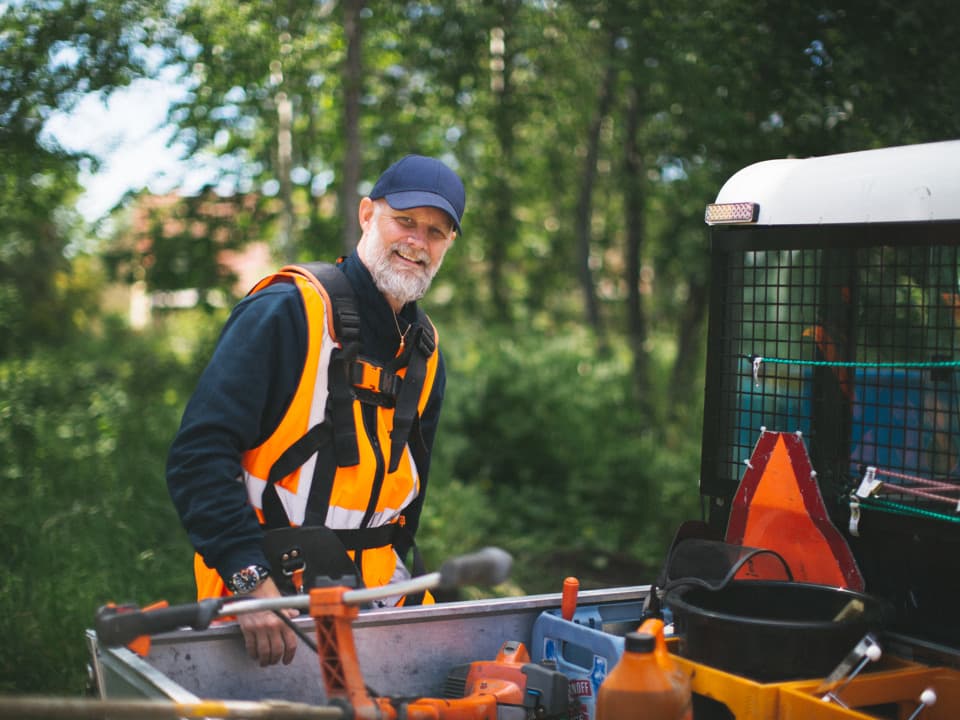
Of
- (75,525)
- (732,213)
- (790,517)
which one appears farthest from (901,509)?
(75,525)

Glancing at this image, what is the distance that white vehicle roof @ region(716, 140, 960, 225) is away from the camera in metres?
2.74

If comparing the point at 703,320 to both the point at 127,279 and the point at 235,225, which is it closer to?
the point at 235,225

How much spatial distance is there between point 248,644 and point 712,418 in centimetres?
157

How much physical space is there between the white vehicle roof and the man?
0.93 metres

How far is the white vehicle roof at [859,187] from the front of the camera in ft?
8.99

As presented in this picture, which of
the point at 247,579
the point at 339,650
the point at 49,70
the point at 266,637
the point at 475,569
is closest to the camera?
the point at 475,569

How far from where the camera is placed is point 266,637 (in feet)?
8.68

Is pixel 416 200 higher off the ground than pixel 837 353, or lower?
higher

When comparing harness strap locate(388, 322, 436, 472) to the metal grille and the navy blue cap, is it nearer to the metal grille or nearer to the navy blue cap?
the navy blue cap

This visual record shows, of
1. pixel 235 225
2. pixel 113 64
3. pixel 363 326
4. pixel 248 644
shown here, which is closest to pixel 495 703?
pixel 248 644

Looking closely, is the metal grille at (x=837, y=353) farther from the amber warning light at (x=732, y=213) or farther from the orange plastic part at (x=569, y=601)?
the orange plastic part at (x=569, y=601)

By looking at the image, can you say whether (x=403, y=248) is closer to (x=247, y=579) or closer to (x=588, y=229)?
(x=247, y=579)

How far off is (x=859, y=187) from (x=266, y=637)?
197cm

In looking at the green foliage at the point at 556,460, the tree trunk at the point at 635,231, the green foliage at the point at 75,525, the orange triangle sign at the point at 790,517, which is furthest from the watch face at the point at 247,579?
the tree trunk at the point at 635,231
